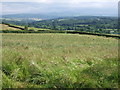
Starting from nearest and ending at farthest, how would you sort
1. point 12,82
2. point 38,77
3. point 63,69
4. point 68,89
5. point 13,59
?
point 68,89 < point 12,82 < point 38,77 < point 63,69 < point 13,59

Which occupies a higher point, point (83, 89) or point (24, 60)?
point (24, 60)

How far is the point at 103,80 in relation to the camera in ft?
19.4

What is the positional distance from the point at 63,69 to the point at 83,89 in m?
1.62

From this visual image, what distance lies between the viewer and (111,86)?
5465 millimetres

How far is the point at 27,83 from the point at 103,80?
97.5 inches

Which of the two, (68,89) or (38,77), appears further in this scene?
(38,77)

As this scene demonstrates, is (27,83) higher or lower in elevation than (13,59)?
lower

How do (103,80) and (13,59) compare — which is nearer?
(103,80)

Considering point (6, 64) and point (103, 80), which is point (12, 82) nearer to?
point (6, 64)

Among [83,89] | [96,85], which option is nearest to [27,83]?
[83,89]

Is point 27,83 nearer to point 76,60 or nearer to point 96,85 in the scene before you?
point 96,85

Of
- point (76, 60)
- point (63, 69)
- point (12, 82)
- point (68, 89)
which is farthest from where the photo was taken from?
point (76, 60)

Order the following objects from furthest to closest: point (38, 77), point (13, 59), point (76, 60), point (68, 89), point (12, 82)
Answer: point (76, 60) < point (13, 59) < point (38, 77) < point (12, 82) < point (68, 89)

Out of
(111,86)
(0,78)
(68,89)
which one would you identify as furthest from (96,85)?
(0,78)
